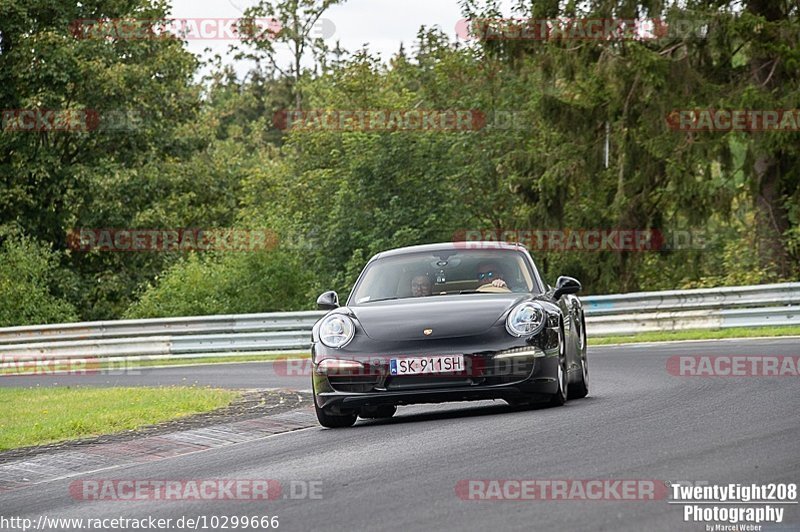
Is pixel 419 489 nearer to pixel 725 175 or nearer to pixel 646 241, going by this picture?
pixel 725 175

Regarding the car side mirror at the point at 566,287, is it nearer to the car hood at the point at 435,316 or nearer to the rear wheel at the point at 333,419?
the car hood at the point at 435,316

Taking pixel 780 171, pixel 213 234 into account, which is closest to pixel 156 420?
pixel 780 171

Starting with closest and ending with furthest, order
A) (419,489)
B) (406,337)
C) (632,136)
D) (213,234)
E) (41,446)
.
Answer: (419,489), (406,337), (41,446), (632,136), (213,234)

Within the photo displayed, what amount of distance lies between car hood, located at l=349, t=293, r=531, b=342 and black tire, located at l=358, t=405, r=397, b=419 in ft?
2.48

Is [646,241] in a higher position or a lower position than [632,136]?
lower

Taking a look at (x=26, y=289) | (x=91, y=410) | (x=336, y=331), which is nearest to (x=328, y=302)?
(x=336, y=331)

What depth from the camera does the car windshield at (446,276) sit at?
11.6 meters

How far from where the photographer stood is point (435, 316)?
10.5 meters

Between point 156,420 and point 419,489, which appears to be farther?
point 156,420

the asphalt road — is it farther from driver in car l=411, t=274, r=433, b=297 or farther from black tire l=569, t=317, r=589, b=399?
driver in car l=411, t=274, r=433, b=297

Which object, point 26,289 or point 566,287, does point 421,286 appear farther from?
point 26,289

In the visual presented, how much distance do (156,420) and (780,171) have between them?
19.3 meters

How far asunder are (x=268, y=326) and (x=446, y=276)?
47.8 feet

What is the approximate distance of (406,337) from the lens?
33.9ft
